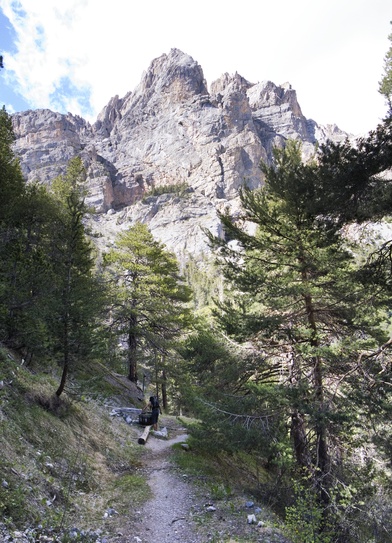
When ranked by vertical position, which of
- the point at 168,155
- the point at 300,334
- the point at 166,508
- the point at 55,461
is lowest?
the point at 166,508

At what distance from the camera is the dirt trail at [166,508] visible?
6.18 meters

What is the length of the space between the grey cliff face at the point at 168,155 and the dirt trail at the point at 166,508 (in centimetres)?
12149

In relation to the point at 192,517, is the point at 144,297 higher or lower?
higher

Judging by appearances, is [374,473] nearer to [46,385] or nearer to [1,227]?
[46,385]

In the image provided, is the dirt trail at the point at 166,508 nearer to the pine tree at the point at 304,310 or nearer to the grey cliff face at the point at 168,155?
the pine tree at the point at 304,310

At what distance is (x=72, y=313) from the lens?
8.86 meters

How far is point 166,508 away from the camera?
7.39 m

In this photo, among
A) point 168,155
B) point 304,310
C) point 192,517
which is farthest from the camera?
point 168,155

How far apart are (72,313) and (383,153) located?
8.32m

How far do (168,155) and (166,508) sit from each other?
582ft

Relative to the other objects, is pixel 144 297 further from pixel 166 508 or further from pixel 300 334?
pixel 166 508

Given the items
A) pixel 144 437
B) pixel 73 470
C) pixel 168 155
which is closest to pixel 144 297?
pixel 144 437

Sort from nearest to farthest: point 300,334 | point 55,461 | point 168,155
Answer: point 55,461 → point 300,334 → point 168,155

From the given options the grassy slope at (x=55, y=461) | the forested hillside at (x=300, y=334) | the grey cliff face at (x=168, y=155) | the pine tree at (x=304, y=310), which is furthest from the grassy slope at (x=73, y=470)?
the grey cliff face at (x=168, y=155)
